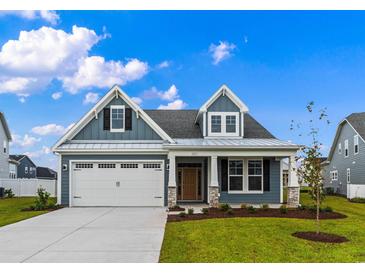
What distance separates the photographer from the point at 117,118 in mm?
21328

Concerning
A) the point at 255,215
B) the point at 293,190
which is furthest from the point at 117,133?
the point at 293,190

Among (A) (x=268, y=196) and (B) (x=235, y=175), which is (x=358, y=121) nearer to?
(A) (x=268, y=196)

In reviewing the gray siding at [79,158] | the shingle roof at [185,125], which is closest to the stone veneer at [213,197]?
the gray siding at [79,158]

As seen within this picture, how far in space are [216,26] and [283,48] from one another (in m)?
3.63

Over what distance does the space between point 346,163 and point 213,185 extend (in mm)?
18027

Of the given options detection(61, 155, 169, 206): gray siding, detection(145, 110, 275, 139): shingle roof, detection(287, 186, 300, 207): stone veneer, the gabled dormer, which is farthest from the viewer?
detection(145, 110, 275, 139): shingle roof

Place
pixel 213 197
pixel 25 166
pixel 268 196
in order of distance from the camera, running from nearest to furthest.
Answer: pixel 213 197 → pixel 268 196 → pixel 25 166

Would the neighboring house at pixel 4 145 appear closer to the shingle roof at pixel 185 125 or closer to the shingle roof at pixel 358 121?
the shingle roof at pixel 185 125

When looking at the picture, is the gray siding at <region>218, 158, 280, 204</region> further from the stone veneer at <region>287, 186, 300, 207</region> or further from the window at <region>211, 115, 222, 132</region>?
the window at <region>211, 115, 222, 132</region>

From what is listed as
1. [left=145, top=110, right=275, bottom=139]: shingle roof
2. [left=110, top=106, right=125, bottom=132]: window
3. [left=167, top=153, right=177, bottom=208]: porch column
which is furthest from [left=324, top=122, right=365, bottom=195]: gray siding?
[left=110, top=106, right=125, bottom=132]: window

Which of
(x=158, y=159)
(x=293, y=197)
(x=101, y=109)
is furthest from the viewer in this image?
(x=101, y=109)

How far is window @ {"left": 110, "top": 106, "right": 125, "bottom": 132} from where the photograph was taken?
69.9 feet

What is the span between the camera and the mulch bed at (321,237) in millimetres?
10820

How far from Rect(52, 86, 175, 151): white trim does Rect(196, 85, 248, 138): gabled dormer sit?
8.33ft
